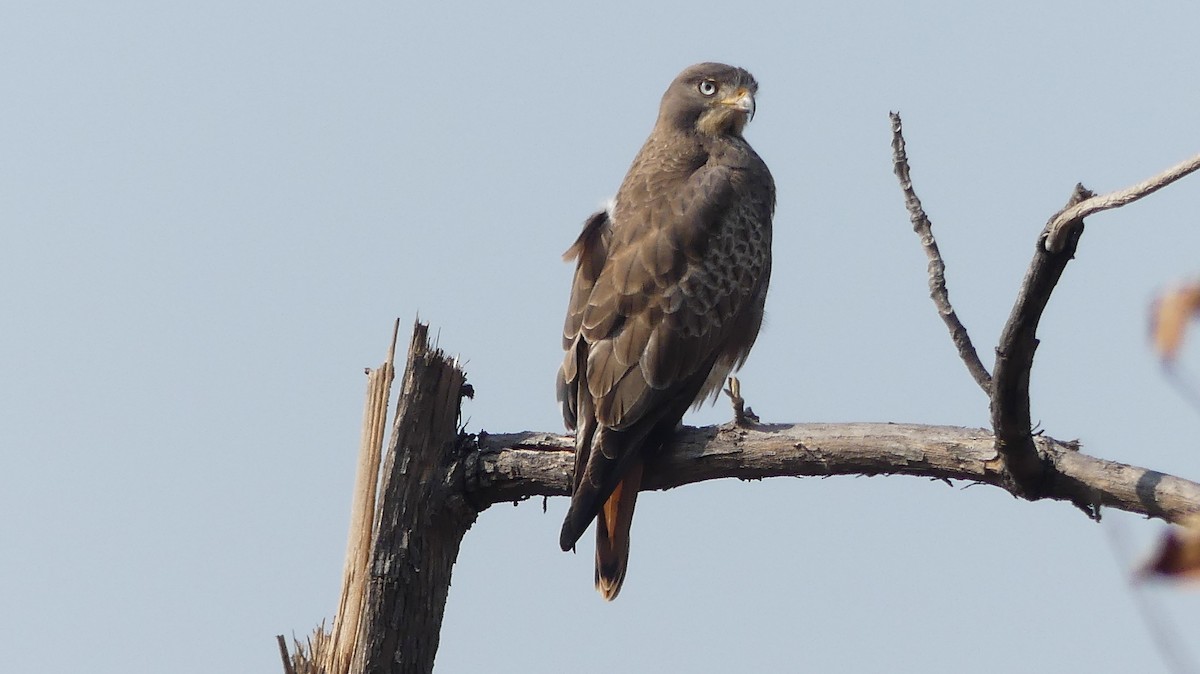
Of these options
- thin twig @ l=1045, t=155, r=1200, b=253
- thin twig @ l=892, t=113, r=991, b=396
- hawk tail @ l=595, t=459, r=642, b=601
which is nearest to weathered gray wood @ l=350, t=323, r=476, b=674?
hawk tail @ l=595, t=459, r=642, b=601

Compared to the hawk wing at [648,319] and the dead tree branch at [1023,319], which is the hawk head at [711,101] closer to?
the hawk wing at [648,319]

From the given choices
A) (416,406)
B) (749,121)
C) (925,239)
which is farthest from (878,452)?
(749,121)

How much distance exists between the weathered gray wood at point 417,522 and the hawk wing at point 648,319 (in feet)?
1.52

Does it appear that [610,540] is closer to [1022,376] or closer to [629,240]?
[629,240]

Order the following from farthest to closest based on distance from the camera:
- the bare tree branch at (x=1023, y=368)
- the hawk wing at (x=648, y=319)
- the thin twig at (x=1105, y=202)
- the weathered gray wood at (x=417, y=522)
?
the hawk wing at (x=648, y=319)
the weathered gray wood at (x=417, y=522)
the bare tree branch at (x=1023, y=368)
the thin twig at (x=1105, y=202)

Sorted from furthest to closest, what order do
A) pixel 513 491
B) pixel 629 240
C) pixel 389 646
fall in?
pixel 629 240
pixel 513 491
pixel 389 646

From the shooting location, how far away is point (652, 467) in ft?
16.8

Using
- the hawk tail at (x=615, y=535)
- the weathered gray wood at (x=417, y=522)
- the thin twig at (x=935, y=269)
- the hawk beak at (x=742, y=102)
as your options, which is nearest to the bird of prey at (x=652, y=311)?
the hawk tail at (x=615, y=535)

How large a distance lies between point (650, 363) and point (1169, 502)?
7.37 feet

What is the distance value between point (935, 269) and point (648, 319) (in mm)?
1771

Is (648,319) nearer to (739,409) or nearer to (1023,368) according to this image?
(739,409)

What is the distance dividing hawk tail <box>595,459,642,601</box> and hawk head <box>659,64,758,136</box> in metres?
2.54

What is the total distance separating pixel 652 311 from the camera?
5668 mm

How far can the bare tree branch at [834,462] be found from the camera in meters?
3.89
